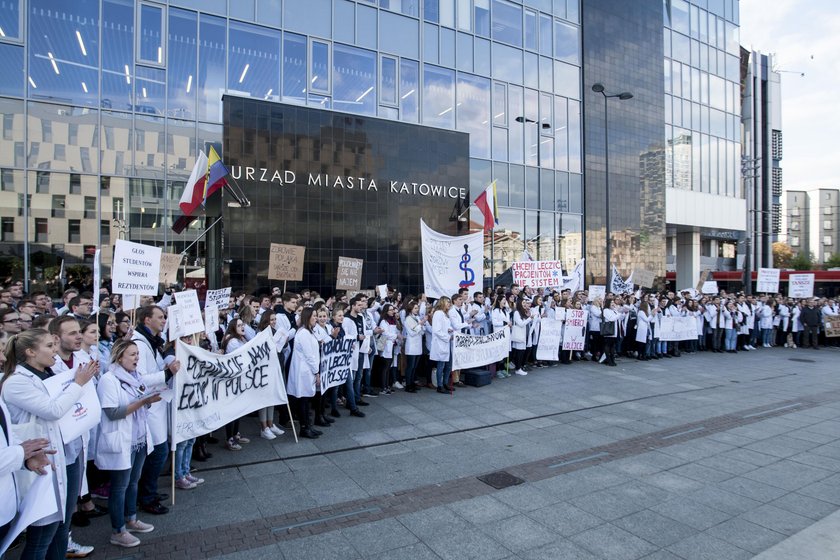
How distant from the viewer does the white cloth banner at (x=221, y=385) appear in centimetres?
587

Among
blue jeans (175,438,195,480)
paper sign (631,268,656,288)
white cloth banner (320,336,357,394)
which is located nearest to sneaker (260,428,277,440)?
white cloth banner (320,336,357,394)

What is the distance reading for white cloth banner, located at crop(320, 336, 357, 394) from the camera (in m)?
8.00

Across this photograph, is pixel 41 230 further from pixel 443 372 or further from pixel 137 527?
pixel 137 527

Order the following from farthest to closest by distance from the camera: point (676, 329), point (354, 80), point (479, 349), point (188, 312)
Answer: point (354, 80) → point (676, 329) → point (479, 349) → point (188, 312)

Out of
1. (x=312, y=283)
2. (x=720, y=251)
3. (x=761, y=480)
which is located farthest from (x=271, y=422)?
(x=720, y=251)

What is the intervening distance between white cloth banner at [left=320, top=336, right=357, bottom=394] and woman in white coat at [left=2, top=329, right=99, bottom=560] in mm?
4271

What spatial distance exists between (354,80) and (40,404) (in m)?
19.7

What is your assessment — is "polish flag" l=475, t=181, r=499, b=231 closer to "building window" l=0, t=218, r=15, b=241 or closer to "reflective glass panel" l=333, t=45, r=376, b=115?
"reflective glass panel" l=333, t=45, r=376, b=115

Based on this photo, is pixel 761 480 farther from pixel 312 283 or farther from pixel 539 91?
pixel 539 91

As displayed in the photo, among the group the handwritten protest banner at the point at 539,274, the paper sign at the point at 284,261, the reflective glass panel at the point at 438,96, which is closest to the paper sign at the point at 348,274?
the paper sign at the point at 284,261

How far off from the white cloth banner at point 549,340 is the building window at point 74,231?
14799 mm

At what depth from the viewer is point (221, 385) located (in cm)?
646

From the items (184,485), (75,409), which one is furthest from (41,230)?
(75,409)

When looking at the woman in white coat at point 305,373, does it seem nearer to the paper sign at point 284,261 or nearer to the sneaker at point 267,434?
the sneaker at point 267,434
